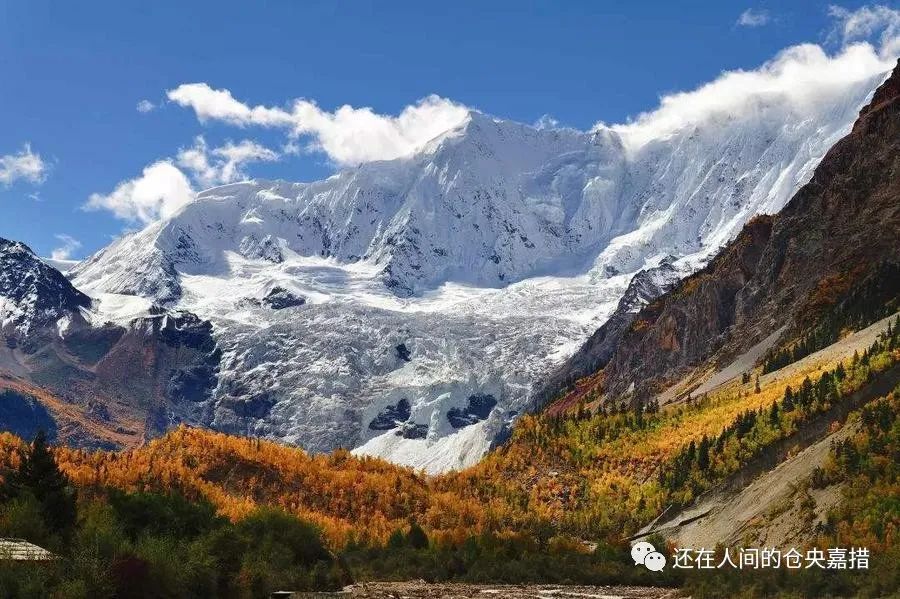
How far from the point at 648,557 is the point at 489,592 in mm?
21423

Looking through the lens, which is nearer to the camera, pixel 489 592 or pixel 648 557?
pixel 489 592

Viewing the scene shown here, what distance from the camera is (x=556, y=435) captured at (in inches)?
7407

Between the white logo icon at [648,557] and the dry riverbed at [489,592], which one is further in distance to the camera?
the white logo icon at [648,557]

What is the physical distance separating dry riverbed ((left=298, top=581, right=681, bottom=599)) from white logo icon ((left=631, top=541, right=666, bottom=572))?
581 centimetres

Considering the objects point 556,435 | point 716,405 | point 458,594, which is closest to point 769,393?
point 716,405

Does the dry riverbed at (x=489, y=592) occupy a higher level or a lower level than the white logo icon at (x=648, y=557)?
lower

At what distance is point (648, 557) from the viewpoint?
98.8m

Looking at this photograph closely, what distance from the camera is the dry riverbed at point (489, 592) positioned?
251ft

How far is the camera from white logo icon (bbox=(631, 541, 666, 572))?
95250mm

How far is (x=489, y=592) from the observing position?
3243 inches

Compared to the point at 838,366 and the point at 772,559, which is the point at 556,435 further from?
the point at 772,559

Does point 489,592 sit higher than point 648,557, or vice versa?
point 648,557

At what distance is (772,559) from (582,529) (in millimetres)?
66205

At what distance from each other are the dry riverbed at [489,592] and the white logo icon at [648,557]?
5.81 meters
